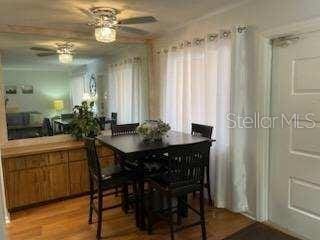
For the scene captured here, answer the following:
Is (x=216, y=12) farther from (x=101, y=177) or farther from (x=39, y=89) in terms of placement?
(x=39, y=89)

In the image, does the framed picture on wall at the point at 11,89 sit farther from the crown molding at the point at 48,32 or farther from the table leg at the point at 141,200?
the table leg at the point at 141,200

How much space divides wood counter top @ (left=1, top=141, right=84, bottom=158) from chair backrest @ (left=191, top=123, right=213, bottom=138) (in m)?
→ 1.58

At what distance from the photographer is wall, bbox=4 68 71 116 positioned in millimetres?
3561

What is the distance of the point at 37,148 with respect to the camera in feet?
11.5

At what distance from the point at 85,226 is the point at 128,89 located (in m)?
2.31

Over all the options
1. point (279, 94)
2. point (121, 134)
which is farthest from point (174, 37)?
point (279, 94)

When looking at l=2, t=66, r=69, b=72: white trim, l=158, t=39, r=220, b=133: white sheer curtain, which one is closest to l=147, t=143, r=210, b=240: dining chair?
l=158, t=39, r=220, b=133: white sheer curtain

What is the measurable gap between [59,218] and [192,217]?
5.18 feet

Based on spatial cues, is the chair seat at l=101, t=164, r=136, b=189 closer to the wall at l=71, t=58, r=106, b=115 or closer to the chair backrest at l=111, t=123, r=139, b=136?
the chair backrest at l=111, t=123, r=139, b=136

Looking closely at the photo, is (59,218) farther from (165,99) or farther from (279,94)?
(279,94)

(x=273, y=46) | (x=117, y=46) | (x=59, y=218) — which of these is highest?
(x=117, y=46)

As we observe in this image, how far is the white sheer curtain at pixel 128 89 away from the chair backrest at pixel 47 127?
38.1 inches

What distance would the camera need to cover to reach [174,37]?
3.98 metres

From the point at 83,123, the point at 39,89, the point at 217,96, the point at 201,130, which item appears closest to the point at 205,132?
the point at 201,130
